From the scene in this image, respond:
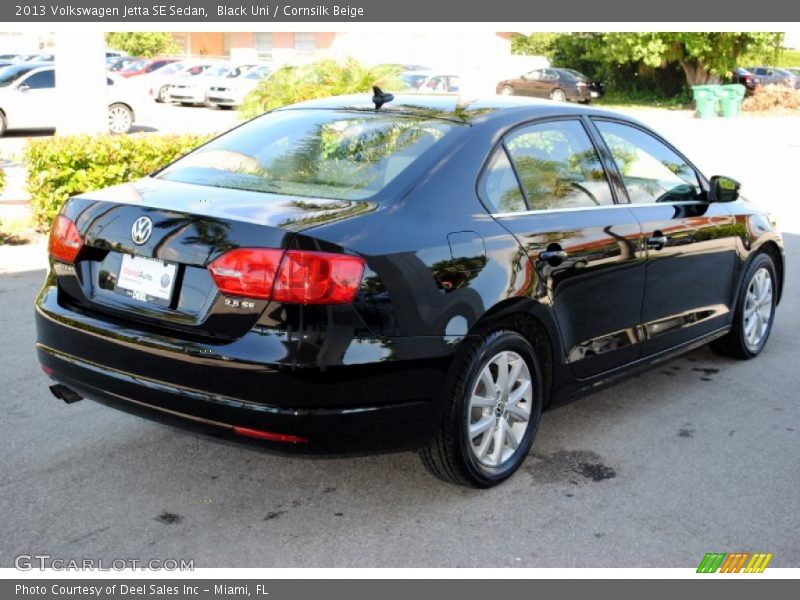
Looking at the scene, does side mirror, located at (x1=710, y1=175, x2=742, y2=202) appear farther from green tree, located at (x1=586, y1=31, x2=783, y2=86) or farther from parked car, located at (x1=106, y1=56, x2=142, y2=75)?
green tree, located at (x1=586, y1=31, x2=783, y2=86)

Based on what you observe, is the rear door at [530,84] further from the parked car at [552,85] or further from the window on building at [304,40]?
the window on building at [304,40]

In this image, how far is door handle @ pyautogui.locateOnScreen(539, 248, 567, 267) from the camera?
460 cm

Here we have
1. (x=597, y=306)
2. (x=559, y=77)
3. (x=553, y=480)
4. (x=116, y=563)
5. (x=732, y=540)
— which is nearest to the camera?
(x=116, y=563)

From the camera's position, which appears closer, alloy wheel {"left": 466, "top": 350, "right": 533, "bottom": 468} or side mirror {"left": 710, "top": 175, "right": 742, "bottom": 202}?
alloy wheel {"left": 466, "top": 350, "right": 533, "bottom": 468}

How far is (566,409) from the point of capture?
570 cm

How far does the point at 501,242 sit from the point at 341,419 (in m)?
1.10

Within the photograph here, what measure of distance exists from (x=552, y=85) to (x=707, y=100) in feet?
24.8

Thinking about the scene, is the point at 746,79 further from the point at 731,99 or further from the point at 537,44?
the point at 537,44

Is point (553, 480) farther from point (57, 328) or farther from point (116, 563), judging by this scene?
point (57, 328)

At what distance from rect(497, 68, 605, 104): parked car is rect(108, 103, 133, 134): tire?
2072 cm

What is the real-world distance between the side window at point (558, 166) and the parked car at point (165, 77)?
2983 cm

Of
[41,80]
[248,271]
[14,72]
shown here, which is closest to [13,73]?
[14,72]

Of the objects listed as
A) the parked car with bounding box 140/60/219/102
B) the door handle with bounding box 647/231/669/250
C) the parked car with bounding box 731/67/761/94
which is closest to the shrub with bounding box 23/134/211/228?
the door handle with bounding box 647/231/669/250

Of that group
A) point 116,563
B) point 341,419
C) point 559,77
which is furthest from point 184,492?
point 559,77
